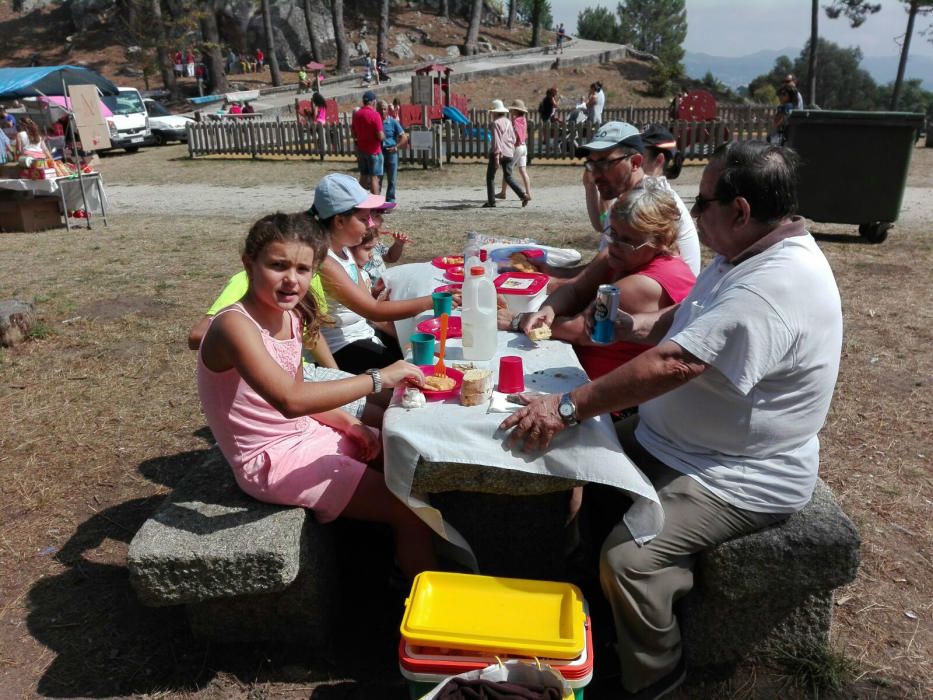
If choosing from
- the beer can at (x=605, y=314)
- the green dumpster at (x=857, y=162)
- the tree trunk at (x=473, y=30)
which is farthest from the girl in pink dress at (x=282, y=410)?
the tree trunk at (x=473, y=30)

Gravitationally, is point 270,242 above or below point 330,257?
above

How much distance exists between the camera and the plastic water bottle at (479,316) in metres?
2.81

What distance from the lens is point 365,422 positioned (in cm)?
326

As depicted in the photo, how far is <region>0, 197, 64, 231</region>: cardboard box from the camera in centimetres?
1102

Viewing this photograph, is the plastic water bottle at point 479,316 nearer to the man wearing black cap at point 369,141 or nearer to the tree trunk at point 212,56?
the man wearing black cap at point 369,141

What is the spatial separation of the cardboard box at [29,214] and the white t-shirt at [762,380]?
11.5 metres

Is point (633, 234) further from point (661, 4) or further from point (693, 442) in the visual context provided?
point (661, 4)

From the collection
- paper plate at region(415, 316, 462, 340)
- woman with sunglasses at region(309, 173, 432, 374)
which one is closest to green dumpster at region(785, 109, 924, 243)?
woman with sunglasses at region(309, 173, 432, 374)

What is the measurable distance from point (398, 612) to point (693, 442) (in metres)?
1.32

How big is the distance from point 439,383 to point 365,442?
54 cm

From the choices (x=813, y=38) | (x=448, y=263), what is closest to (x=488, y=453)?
(x=448, y=263)

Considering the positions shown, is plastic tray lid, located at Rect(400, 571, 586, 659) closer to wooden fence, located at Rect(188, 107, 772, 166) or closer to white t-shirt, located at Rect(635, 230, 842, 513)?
white t-shirt, located at Rect(635, 230, 842, 513)

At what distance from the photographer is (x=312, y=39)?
40.8 meters

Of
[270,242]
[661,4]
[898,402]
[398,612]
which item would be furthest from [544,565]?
[661,4]
